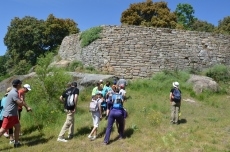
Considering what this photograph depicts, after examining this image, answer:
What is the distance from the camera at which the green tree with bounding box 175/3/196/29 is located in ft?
117

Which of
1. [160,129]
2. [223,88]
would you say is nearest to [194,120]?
[160,129]

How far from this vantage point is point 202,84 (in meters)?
13.4

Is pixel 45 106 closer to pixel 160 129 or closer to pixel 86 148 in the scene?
pixel 86 148

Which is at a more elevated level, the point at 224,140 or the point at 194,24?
the point at 194,24

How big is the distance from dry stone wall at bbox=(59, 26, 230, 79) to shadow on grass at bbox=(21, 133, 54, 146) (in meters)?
7.64

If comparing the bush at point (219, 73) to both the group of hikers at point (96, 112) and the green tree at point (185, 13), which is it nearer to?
the group of hikers at point (96, 112)

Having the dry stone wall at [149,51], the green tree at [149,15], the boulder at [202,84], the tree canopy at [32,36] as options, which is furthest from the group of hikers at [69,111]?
the tree canopy at [32,36]

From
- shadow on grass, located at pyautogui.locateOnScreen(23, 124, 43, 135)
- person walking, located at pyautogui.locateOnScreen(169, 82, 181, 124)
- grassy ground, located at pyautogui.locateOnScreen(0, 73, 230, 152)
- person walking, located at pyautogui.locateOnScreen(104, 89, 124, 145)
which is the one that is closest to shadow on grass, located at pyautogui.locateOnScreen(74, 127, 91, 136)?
grassy ground, located at pyautogui.locateOnScreen(0, 73, 230, 152)

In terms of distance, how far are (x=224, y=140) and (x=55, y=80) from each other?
Result: 5884mm

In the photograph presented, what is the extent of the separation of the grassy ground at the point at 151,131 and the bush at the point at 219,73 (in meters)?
3.53

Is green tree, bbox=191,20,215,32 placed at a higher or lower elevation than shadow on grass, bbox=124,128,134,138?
higher

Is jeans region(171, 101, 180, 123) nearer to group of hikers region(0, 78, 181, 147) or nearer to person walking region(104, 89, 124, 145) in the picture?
group of hikers region(0, 78, 181, 147)

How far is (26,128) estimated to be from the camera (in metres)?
8.80

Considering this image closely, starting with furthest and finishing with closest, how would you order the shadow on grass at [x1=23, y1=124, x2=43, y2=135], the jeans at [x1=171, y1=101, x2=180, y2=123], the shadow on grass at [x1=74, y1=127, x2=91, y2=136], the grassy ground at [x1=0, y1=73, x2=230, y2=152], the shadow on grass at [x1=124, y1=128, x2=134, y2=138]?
the shadow on grass at [x1=23, y1=124, x2=43, y2=135]
the jeans at [x1=171, y1=101, x2=180, y2=123]
the shadow on grass at [x1=74, y1=127, x2=91, y2=136]
the shadow on grass at [x1=124, y1=128, x2=134, y2=138]
the grassy ground at [x1=0, y1=73, x2=230, y2=152]
